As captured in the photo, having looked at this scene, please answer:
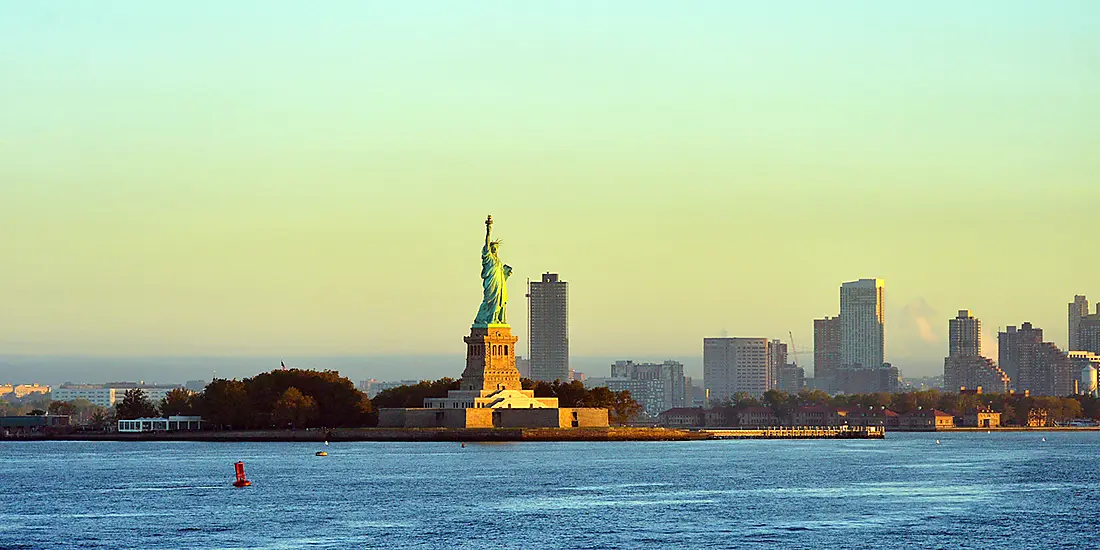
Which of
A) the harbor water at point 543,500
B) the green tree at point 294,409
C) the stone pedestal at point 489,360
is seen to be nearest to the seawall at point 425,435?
the green tree at point 294,409

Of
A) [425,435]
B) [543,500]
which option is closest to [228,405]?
[425,435]

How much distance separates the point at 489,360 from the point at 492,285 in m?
7.89

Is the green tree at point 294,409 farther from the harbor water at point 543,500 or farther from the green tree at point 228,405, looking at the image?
the harbor water at point 543,500

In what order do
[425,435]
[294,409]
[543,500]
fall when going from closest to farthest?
[543,500] → [425,435] → [294,409]

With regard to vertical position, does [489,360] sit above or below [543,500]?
above

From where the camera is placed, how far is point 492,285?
185m

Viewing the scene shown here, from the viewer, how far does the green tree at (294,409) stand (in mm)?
184875

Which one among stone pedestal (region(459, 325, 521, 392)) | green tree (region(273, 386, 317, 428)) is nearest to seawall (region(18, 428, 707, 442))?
green tree (region(273, 386, 317, 428))

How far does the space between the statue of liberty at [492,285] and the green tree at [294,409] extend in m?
18.7

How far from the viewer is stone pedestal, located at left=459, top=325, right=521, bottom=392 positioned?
18175 cm

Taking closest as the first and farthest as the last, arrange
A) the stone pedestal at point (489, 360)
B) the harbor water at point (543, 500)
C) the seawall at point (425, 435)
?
the harbor water at point (543, 500)
the seawall at point (425, 435)
the stone pedestal at point (489, 360)

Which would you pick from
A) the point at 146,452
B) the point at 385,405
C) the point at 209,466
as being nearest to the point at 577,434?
the point at 385,405

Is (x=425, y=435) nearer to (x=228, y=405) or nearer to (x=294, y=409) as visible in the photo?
(x=294, y=409)

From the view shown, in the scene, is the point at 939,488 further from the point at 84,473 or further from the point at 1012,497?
the point at 84,473
